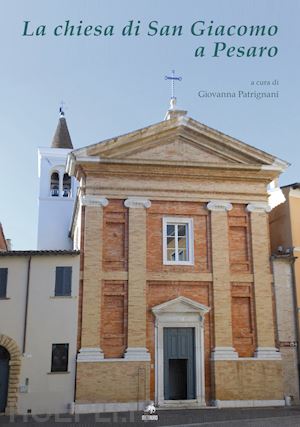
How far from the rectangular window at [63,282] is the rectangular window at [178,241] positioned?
3.52m

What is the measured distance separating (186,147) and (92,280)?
6270mm

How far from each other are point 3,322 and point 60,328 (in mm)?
1921

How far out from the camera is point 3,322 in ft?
59.8

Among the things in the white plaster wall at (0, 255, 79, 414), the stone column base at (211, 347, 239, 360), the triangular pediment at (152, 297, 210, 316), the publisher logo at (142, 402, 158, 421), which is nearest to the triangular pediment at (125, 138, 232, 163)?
the white plaster wall at (0, 255, 79, 414)

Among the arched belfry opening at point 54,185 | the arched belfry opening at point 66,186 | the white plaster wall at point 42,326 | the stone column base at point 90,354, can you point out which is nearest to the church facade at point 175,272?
the stone column base at point 90,354

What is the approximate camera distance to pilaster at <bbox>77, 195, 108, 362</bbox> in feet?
60.0

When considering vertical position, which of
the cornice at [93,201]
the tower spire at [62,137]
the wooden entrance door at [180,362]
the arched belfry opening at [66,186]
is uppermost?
the tower spire at [62,137]

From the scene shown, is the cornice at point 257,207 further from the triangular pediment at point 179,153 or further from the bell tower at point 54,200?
the bell tower at point 54,200

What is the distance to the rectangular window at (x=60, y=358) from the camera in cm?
Answer: 1805

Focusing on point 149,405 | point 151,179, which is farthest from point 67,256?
point 149,405

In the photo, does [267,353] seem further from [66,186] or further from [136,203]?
[66,186]

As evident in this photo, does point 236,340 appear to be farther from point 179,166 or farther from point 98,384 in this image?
point 179,166

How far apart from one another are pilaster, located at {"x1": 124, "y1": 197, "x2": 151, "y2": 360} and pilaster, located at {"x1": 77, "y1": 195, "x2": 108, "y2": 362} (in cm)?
104

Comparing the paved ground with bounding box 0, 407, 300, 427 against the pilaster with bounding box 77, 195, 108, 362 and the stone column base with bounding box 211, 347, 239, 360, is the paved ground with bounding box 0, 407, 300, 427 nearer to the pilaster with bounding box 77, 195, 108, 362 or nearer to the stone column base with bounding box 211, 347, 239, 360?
the stone column base with bounding box 211, 347, 239, 360
